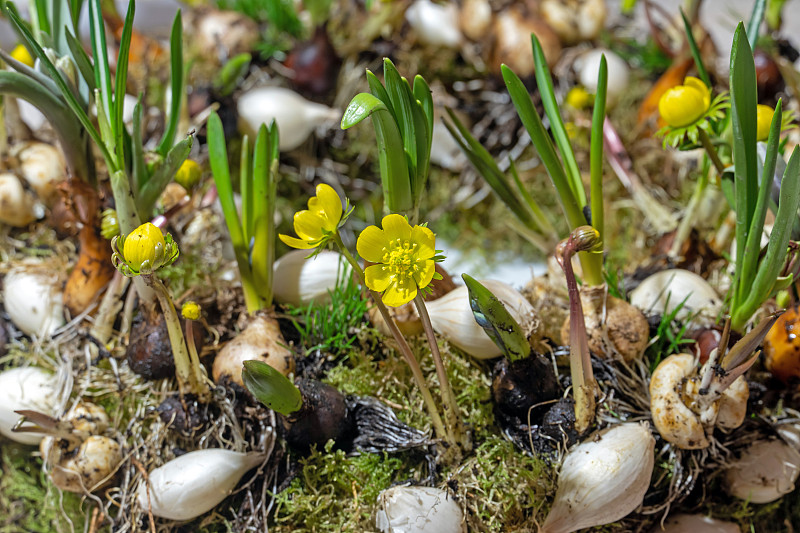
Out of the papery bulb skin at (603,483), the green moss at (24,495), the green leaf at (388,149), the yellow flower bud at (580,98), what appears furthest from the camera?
the yellow flower bud at (580,98)

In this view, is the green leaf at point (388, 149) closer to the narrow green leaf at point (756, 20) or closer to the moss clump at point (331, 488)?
the moss clump at point (331, 488)

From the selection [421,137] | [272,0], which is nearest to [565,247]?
[421,137]

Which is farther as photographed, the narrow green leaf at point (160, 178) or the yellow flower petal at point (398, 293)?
the narrow green leaf at point (160, 178)

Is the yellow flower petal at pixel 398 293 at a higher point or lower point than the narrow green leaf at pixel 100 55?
lower

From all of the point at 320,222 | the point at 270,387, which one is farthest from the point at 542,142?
the point at 270,387

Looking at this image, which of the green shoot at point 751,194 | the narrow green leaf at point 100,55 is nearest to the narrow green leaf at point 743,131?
the green shoot at point 751,194

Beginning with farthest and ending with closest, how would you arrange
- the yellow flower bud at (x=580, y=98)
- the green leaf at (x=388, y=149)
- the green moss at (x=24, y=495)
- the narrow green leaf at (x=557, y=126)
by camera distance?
the yellow flower bud at (x=580, y=98) < the green moss at (x=24, y=495) < the narrow green leaf at (x=557, y=126) < the green leaf at (x=388, y=149)

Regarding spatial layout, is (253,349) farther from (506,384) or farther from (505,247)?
(505,247)

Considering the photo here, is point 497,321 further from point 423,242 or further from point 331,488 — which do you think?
point 331,488

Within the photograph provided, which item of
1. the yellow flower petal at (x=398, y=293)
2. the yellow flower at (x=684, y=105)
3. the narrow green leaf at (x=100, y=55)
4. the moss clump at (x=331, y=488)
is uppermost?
the narrow green leaf at (x=100, y=55)
